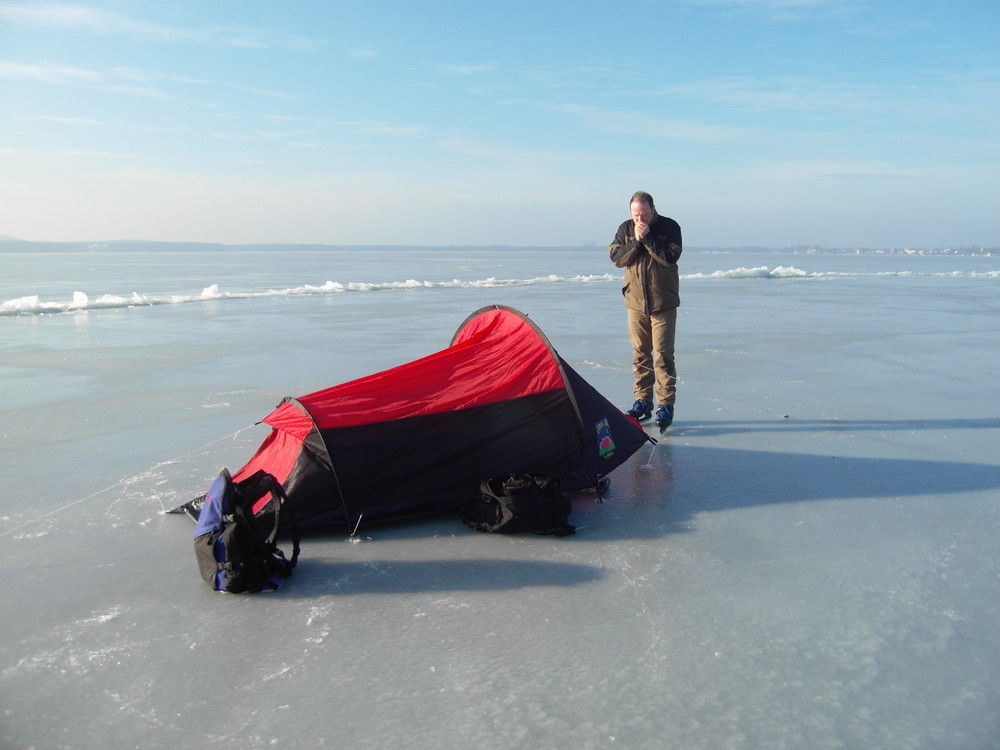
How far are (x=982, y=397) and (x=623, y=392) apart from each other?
11.5ft

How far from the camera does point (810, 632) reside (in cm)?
310

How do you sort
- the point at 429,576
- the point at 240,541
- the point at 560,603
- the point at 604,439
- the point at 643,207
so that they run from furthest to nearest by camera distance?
the point at 643,207, the point at 604,439, the point at 429,576, the point at 240,541, the point at 560,603

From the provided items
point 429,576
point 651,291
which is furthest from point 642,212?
point 429,576

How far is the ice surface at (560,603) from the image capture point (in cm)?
256

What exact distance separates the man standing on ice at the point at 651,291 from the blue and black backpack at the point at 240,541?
3.43 meters

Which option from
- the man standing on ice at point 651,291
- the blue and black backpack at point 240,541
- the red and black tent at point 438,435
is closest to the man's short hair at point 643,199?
the man standing on ice at point 651,291

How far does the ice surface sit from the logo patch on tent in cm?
30

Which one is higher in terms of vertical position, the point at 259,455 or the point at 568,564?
the point at 259,455

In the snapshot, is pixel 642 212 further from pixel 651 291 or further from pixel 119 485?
pixel 119 485

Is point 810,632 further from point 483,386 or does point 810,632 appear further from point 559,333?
point 559,333

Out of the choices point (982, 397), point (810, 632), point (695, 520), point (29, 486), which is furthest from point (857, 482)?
point (29, 486)

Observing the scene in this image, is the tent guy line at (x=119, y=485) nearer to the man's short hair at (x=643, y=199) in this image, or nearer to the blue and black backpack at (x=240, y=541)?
the blue and black backpack at (x=240, y=541)

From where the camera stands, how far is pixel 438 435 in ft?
14.5

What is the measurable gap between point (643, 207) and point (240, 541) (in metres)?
4.09
